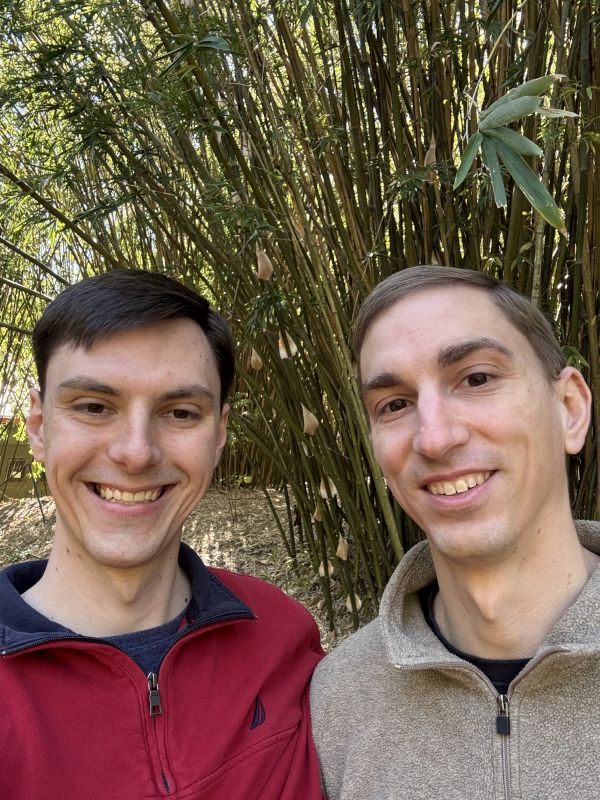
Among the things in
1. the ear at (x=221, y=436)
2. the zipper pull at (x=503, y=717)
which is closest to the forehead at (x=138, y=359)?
the ear at (x=221, y=436)

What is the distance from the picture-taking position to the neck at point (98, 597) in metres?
1.22

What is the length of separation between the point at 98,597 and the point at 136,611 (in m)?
0.07

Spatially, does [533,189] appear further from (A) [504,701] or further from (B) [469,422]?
(A) [504,701]

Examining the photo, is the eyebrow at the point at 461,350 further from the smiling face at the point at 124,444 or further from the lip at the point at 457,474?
the smiling face at the point at 124,444

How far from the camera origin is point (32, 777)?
99 centimetres

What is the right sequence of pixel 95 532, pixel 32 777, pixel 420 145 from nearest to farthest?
1. pixel 32 777
2. pixel 95 532
3. pixel 420 145

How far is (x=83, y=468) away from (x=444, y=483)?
1.98 feet

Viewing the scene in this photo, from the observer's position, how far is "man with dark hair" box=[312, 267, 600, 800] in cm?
99

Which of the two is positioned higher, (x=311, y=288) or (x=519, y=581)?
(x=311, y=288)

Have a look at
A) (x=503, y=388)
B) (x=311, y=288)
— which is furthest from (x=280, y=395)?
(x=503, y=388)

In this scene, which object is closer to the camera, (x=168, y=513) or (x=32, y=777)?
(x=32, y=777)

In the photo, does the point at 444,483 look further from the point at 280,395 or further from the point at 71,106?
the point at 71,106

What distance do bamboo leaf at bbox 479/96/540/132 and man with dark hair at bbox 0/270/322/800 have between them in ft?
2.04

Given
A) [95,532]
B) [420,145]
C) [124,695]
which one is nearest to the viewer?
[124,695]
